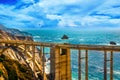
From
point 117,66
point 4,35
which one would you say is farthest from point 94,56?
point 4,35

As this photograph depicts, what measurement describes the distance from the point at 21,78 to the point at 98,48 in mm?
9685

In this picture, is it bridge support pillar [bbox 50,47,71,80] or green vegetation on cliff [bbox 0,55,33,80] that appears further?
green vegetation on cliff [bbox 0,55,33,80]

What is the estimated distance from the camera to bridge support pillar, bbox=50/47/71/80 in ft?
78.8

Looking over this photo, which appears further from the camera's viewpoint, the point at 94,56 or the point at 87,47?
the point at 94,56

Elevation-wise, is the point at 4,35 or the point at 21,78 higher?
the point at 4,35

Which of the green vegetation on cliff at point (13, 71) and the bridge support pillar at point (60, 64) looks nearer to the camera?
the bridge support pillar at point (60, 64)

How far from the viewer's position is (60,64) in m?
24.3

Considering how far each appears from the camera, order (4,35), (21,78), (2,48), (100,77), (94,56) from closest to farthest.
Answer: (21,78) → (2,48) → (4,35) → (100,77) → (94,56)

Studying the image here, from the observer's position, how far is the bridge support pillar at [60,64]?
2403 centimetres

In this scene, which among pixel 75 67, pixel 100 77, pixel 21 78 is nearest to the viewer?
pixel 21 78

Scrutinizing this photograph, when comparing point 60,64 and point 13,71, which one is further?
point 13,71

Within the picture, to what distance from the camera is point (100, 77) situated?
4828 centimetres

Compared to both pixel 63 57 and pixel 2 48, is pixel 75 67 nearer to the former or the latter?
pixel 2 48

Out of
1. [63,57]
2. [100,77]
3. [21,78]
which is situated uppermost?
[63,57]
